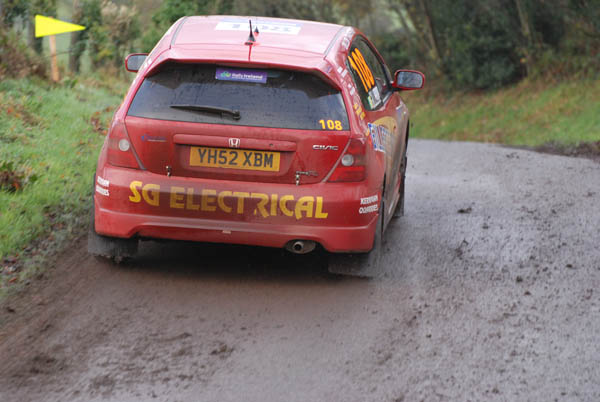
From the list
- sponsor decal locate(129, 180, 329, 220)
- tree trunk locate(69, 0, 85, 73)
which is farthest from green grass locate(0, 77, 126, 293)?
tree trunk locate(69, 0, 85, 73)

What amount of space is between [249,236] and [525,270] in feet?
7.09

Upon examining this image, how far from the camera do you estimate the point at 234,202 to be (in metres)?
5.95

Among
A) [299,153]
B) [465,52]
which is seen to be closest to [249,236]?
[299,153]

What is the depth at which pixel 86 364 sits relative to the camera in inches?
186

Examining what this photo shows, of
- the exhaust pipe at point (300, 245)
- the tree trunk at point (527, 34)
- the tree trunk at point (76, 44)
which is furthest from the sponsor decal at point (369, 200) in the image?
the tree trunk at point (527, 34)

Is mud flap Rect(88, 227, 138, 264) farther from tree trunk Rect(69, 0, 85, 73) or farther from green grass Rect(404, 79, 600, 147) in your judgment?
green grass Rect(404, 79, 600, 147)

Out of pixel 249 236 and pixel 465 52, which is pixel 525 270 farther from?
pixel 465 52

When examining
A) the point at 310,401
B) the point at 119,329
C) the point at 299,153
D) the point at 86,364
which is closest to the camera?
the point at 310,401

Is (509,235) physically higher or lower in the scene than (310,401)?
lower

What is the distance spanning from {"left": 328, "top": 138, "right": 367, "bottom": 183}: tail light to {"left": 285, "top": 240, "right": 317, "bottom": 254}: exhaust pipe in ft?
1.50

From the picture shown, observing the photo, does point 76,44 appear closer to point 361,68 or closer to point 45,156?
point 45,156

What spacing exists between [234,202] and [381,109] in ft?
5.88

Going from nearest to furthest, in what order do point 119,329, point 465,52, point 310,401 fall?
point 310,401 < point 119,329 < point 465,52

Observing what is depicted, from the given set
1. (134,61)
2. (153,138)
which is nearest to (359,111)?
(153,138)
